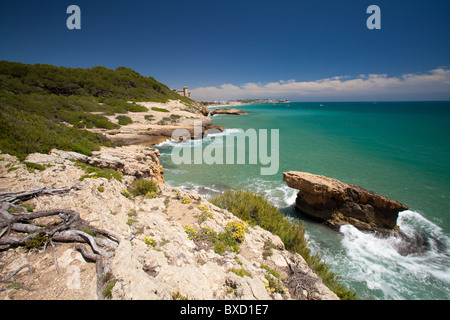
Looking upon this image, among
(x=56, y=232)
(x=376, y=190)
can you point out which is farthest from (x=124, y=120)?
(x=376, y=190)

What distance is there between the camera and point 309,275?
15.5ft

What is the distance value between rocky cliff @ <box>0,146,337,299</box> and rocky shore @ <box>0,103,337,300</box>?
0.02 metres

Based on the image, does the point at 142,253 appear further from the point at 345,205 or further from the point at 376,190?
the point at 376,190

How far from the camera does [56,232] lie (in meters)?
4.12

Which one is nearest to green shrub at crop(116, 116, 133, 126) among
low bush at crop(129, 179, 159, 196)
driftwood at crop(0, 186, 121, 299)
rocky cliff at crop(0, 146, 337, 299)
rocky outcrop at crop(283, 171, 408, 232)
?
rocky cliff at crop(0, 146, 337, 299)

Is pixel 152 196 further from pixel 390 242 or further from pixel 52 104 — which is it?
pixel 52 104

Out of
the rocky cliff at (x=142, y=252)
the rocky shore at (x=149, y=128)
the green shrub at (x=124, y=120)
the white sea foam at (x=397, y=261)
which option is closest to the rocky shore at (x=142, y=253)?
the rocky cliff at (x=142, y=252)

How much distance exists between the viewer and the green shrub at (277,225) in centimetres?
582

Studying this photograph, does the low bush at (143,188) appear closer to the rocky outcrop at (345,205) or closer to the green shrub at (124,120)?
the rocky outcrop at (345,205)

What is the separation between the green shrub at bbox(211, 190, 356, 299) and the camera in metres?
5.82

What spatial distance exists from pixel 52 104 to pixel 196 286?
32036mm

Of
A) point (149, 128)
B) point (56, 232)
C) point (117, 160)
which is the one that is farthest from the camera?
point (149, 128)

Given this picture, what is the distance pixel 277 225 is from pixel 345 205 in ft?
18.9
